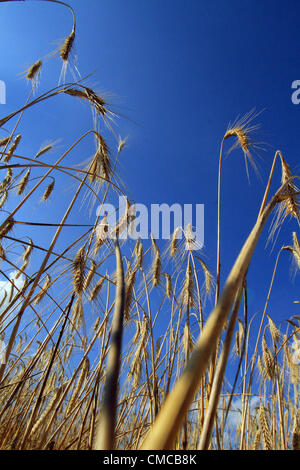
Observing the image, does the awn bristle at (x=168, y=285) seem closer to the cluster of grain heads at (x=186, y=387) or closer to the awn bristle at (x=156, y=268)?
the awn bristle at (x=156, y=268)

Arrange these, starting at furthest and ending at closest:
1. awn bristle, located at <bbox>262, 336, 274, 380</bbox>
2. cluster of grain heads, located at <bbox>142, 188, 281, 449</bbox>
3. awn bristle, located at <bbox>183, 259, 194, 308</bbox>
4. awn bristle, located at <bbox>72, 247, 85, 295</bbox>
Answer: awn bristle, located at <bbox>262, 336, 274, 380</bbox> → awn bristle, located at <bbox>183, 259, 194, 308</bbox> → awn bristle, located at <bbox>72, 247, 85, 295</bbox> → cluster of grain heads, located at <bbox>142, 188, 281, 449</bbox>

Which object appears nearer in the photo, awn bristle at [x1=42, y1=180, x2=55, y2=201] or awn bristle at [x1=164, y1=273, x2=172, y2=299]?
awn bristle at [x1=42, y1=180, x2=55, y2=201]

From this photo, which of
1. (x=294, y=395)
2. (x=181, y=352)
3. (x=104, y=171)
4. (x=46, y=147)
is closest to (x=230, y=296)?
(x=104, y=171)

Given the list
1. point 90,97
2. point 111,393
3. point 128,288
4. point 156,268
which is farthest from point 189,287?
point 111,393

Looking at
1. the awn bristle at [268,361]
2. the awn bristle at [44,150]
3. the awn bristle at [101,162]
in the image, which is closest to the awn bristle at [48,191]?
the awn bristle at [44,150]

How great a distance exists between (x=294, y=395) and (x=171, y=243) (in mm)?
2618

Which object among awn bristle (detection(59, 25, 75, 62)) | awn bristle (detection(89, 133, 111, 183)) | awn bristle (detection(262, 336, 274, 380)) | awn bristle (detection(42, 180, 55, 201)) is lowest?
awn bristle (detection(262, 336, 274, 380))

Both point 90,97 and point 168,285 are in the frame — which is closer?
point 90,97

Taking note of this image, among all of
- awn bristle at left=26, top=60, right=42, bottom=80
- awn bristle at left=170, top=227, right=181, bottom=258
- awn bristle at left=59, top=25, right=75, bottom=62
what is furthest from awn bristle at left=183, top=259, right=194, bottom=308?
awn bristle at left=26, top=60, right=42, bottom=80

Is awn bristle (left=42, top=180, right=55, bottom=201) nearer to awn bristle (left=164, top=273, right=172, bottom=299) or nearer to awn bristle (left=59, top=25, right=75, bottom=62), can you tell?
awn bristle (left=59, top=25, right=75, bottom=62)

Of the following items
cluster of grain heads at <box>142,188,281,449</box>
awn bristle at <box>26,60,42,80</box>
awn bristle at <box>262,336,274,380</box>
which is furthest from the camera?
awn bristle at <box>26,60,42,80</box>

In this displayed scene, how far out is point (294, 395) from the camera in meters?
3.53

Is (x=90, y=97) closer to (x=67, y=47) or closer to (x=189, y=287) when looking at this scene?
(x=67, y=47)

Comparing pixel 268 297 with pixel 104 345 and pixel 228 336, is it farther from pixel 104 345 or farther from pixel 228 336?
pixel 228 336
